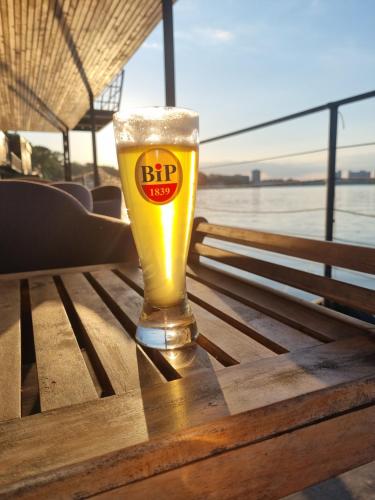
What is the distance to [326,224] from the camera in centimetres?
245

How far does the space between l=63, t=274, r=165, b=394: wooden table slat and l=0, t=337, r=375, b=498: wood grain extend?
44 millimetres

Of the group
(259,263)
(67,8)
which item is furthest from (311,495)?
(67,8)

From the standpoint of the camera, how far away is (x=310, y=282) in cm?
92

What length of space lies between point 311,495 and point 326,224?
1.51m

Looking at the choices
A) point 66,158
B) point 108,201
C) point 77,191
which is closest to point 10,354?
point 77,191

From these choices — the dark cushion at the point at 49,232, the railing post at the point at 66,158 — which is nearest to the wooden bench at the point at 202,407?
the dark cushion at the point at 49,232

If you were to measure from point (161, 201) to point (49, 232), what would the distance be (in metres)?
1.51

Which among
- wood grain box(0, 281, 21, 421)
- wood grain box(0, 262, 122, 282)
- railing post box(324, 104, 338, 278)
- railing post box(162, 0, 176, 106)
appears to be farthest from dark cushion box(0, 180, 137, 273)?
railing post box(162, 0, 176, 106)

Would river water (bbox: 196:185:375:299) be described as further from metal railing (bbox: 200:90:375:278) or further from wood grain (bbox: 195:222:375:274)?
wood grain (bbox: 195:222:375:274)

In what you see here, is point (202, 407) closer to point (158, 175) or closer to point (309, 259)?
point (158, 175)

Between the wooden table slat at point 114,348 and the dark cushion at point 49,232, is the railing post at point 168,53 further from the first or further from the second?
the wooden table slat at point 114,348

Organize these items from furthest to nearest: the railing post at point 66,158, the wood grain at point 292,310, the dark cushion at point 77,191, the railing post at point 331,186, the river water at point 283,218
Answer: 1. the railing post at point 66,158
2. the river water at point 283,218
3. the dark cushion at point 77,191
4. the railing post at point 331,186
5. the wood grain at point 292,310

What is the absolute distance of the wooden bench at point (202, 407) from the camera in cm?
41

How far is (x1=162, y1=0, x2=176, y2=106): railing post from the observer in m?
3.62
